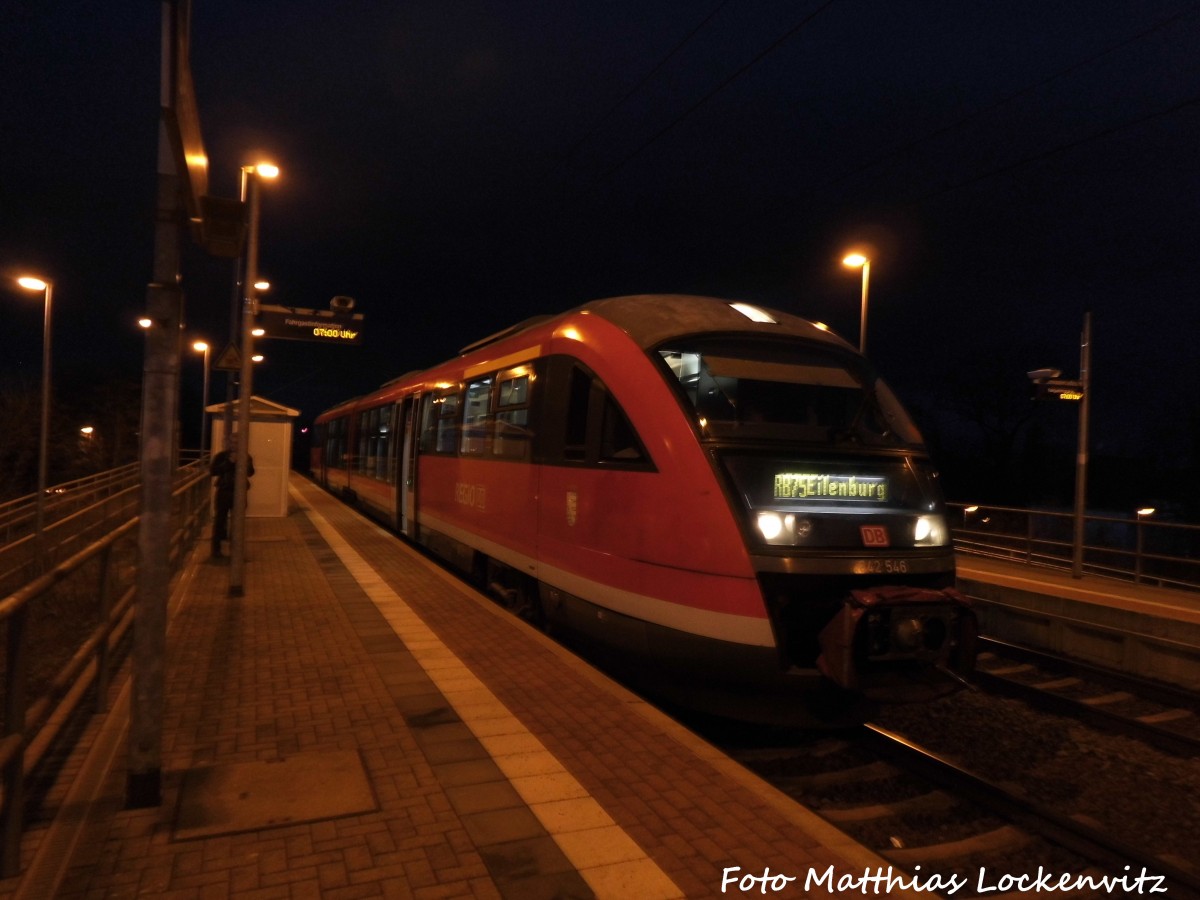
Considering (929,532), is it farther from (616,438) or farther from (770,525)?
(616,438)

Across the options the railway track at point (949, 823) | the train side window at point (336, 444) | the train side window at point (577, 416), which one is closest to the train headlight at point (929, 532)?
the railway track at point (949, 823)

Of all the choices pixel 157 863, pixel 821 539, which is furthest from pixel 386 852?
pixel 821 539

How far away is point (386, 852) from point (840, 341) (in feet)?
18.0

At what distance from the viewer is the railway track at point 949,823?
446cm

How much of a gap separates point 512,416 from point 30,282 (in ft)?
59.8

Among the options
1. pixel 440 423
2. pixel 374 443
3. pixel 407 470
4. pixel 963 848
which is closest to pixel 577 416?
pixel 963 848

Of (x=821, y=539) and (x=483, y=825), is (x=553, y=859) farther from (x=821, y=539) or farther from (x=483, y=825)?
(x=821, y=539)

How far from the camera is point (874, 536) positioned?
6016mm

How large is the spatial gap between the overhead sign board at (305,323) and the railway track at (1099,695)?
354 inches

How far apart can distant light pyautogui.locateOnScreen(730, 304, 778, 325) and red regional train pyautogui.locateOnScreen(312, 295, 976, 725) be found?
0.03 m

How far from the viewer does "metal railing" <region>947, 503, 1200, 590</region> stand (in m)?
15.9

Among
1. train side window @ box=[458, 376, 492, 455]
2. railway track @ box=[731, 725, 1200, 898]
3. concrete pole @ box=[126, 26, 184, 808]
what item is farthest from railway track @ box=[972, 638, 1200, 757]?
concrete pole @ box=[126, 26, 184, 808]

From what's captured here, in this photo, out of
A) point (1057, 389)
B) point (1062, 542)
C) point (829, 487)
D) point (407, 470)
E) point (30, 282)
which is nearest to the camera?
point (829, 487)

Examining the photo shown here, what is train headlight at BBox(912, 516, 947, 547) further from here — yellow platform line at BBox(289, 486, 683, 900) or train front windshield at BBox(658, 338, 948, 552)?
yellow platform line at BBox(289, 486, 683, 900)
